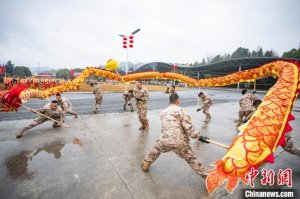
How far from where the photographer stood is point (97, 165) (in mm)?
4246

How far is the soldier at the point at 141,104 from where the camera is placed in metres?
7.01

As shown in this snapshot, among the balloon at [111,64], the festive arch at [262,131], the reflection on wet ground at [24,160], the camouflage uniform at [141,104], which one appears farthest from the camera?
the camouflage uniform at [141,104]

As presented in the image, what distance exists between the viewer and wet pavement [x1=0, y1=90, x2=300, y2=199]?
327 cm

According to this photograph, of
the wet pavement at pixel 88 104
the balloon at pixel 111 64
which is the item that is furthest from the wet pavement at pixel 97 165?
the wet pavement at pixel 88 104

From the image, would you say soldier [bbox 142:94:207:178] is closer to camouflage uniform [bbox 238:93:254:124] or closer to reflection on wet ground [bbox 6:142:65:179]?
reflection on wet ground [bbox 6:142:65:179]

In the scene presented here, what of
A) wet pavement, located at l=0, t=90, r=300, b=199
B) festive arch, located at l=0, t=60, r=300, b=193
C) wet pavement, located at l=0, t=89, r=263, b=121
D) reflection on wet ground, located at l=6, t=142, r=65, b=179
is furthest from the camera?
wet pavement, located at l=0, t=89, r=263, b=121

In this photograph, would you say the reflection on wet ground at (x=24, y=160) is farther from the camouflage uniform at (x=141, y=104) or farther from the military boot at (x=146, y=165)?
the camouflage uniform at (x=141, y=104)

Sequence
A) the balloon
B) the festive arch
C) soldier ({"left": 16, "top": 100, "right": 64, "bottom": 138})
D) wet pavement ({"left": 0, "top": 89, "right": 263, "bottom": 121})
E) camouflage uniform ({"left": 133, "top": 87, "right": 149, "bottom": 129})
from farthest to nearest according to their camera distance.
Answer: wet pavement ({"left": 0, "top": 89, "right": 263, "bottom": 121})
camouflage uniform ({"left": 133, "top": 87, "right": 149, "bottom": 129})
soldier ({"left": 16, "top": 100, "right": 64, "bottom": 138})
the balloon
the festive arch

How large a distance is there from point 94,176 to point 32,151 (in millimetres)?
2399

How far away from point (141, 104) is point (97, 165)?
3.17 m

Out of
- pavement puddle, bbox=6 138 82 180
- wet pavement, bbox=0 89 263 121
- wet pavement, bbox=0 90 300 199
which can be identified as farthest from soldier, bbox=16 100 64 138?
wet pavement, bbox=0 89 263 121

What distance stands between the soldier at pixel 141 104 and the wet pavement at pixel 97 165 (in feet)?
1.47

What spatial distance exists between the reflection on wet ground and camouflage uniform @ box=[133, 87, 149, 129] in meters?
2.80

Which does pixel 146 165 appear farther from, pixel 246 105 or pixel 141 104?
pixel 246 105
